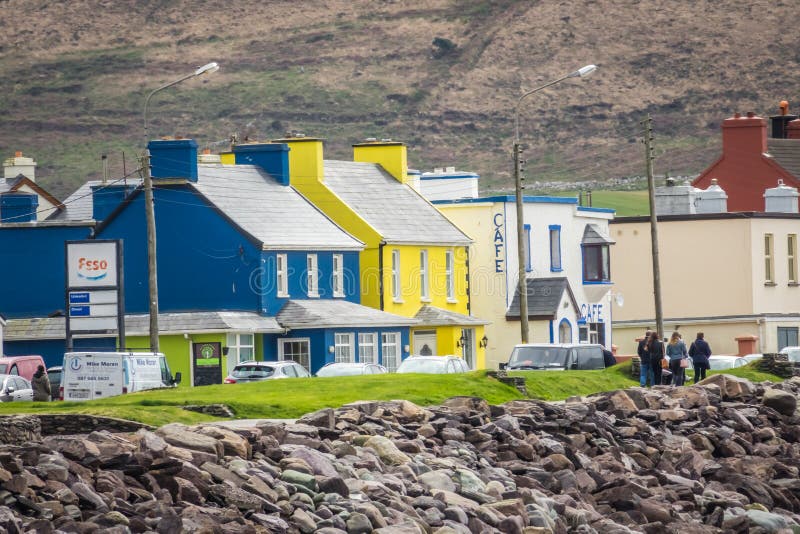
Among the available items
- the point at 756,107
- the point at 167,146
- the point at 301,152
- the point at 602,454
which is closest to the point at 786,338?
the point at 301,152

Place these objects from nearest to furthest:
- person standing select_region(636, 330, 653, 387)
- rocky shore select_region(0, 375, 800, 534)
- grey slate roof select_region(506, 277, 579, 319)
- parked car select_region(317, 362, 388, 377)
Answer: rocky shore select_region(0, 375, 800, 534) < person standing select_region(636, 330, 653, 387) < parked car select_region(317, 362, 388, 377) < grey slate roof select_region(506, 277, 579, 319)

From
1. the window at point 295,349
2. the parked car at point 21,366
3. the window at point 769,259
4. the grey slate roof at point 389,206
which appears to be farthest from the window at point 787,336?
the parked car at point 21,366

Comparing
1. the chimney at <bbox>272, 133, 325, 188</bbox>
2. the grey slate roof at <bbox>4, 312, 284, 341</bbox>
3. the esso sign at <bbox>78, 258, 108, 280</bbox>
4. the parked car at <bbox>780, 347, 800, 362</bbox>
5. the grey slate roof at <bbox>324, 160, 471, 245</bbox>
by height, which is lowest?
the parked car at <bbox>780, 347, 800, 362</bbox>

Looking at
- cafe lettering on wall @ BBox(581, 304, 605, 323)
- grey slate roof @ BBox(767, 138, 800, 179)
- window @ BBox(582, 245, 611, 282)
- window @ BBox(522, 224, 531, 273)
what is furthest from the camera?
grey slate roof @ BBox(767, 138, 800, 179)

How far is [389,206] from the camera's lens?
69.4 metres

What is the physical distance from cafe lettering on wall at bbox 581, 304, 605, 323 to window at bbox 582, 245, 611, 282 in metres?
1.08

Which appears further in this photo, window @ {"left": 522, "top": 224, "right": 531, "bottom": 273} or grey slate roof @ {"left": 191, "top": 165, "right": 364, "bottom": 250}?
window @ {"left": 522, "top": 224, "right": 531, "bottom": 273}

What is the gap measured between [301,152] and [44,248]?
9766 millimetres

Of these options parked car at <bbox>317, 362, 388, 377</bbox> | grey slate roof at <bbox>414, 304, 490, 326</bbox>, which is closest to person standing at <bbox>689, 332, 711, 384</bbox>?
parked car at <bbox>317, 362, 388, 377</bbox>

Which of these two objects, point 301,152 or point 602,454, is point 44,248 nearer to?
point 301,152

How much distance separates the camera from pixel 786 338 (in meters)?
74.8

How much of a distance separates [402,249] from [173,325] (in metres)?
11.2

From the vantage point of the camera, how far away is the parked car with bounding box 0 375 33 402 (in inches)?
1790

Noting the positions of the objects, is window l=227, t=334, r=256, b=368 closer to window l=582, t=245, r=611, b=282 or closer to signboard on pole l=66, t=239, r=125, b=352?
signboard on pole l=66, t=239, r=125, b=352
